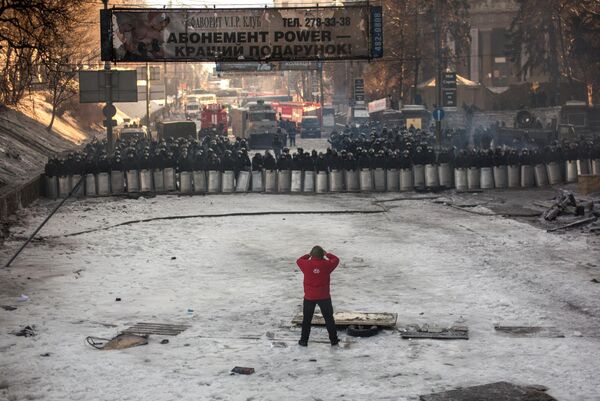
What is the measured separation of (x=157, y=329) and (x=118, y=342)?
34.2 inches

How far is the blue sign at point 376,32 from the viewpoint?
23.7 meters

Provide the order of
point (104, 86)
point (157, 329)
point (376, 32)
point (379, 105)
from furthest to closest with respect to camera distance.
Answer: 1. point (379, 105)
2. point (104, 86)
3. point (376, 32)
4. point (157, 329)

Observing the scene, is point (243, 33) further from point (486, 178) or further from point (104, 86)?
point (104, 86)

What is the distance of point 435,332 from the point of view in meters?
12.5

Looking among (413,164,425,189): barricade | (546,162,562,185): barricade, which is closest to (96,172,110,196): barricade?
(413,164,425,189): barricade

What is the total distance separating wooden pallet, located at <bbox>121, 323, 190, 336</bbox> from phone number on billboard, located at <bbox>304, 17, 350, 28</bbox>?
12.3 m

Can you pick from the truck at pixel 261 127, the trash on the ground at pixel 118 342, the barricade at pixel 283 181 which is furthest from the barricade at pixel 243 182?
the truck at pixel 261 127

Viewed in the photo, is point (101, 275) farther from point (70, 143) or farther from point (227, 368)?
point (70, 143)

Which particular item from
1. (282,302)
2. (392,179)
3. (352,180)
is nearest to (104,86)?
(352,180)

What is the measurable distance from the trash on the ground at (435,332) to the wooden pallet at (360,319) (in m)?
0.29

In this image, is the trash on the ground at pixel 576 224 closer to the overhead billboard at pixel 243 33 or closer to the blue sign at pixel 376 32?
the blue sign at pixel 376 32

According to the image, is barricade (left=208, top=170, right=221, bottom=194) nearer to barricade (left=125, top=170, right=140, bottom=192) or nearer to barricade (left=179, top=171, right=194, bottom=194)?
barricade (left=179, top=171, right=194, bottom=194)

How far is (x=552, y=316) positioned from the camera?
13484mm

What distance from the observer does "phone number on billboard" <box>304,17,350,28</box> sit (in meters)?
23.7
